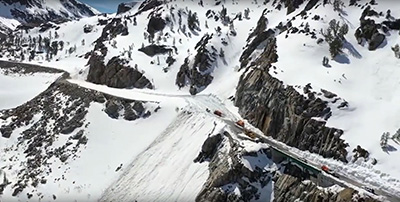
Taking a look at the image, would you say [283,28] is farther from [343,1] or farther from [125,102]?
[125,102]

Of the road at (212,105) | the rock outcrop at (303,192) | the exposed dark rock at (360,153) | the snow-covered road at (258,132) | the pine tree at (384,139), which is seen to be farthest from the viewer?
the pine tree at (384,139)

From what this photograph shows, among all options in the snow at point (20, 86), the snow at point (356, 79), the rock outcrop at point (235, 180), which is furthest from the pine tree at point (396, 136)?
the snow at point (20, 86)

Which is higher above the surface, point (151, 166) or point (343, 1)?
point (343, 1)

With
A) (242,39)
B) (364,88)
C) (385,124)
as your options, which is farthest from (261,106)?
(242,39)

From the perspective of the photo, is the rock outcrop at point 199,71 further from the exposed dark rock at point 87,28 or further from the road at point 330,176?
the exposed dark rock at point 87,28

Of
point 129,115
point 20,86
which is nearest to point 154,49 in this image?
point 129,115

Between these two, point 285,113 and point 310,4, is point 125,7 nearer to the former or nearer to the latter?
point 310,4

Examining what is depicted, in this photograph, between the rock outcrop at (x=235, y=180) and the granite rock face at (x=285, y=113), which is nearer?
the rock outcrop at (x=235, y=180)
